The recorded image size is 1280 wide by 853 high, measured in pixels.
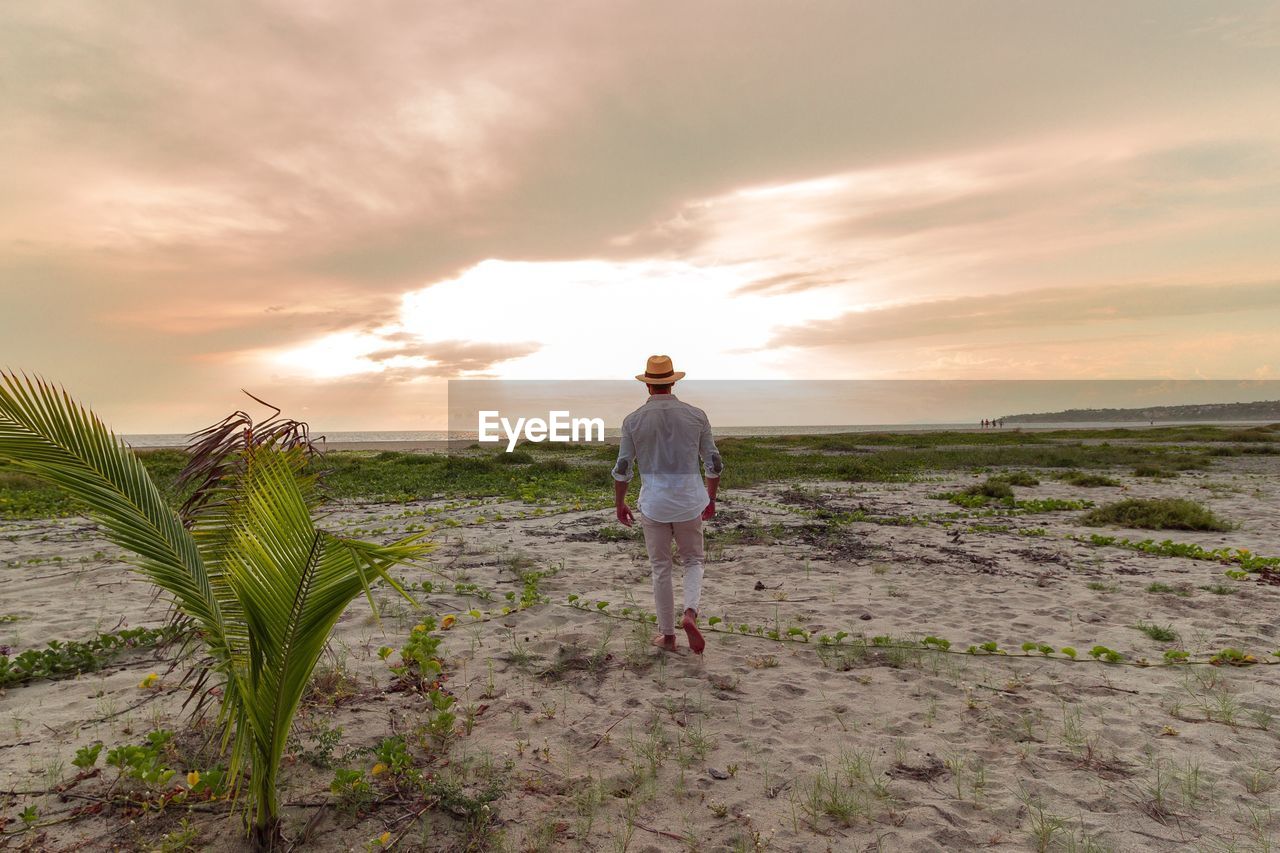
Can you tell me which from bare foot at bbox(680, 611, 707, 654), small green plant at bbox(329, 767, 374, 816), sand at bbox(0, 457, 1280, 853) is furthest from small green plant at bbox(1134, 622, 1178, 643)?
small green plant at bbox(329, 767, 374, 816)

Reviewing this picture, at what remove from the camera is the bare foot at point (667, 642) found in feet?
20.9

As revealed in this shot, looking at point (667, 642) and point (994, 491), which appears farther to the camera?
point (994, 491)

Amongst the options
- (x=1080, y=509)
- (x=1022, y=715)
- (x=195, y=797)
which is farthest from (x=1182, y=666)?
(x=1080, y=509)

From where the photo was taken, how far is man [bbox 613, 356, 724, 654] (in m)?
6.07

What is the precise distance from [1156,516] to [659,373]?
11.1 m

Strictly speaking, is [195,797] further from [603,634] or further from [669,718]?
[603,634]

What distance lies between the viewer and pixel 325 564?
10.0ft

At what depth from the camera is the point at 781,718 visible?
Answer: 5.04 metres

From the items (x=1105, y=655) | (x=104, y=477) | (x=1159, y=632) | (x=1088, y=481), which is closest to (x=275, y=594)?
(x=104, y=477)

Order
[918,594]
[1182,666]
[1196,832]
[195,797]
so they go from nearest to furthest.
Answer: [1196,832], [195,797], [1182,666], [918,594]

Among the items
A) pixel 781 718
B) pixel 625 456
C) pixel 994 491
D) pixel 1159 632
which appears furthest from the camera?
pixel 994 491

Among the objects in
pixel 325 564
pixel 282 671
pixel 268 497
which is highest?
pixel 268 497

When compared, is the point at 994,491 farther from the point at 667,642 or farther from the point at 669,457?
the point at 669,457

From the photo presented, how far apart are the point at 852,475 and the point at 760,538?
1162 centimetres
